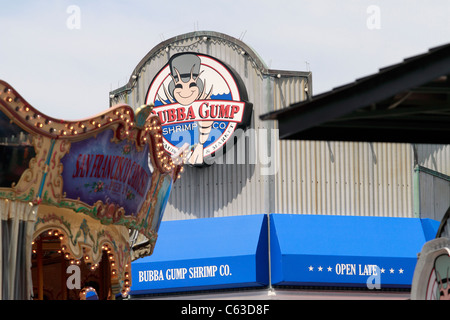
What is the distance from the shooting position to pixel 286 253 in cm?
2539

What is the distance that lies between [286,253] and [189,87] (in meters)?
5.71

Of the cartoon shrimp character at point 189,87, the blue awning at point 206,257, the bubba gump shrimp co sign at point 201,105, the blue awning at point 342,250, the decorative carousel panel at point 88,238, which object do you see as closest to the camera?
the decorative carousel panel at point 88,238

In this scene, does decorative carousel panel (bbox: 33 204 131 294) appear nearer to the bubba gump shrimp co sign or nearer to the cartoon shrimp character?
the bubba gump shrimp co sign

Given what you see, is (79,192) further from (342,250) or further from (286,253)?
(342,250)

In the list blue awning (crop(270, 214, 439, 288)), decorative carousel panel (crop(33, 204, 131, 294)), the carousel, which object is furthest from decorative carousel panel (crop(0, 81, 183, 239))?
blue awning (crop(270, 214, 439, 288))

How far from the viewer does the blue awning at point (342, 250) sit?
25.5 m

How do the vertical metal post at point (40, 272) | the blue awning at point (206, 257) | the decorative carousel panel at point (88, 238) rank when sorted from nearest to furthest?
the decorative carousel panel at point (88, 238)
the vertical metal post at point (40, 272)
the blue awning at point (206, 257)

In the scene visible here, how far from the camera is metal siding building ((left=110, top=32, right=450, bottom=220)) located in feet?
88.8

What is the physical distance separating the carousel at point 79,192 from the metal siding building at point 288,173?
8296mm

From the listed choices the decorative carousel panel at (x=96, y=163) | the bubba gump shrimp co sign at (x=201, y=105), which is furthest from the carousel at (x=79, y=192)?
the bubba gump shrimp co sign at (x=201, y=105)

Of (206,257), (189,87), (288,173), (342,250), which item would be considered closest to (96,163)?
(206,257)

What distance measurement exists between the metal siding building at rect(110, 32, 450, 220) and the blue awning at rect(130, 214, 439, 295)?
20.2 inches

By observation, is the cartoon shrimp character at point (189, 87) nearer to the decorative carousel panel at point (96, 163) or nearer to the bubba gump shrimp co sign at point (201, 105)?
the bubba gump shrimp co sign at point (201, 105)
